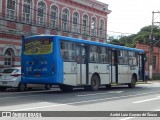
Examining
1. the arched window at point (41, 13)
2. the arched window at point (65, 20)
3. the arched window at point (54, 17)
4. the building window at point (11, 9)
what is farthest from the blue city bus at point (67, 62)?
the arched window at point (65, 20)

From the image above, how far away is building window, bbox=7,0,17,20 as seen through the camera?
3094 cm

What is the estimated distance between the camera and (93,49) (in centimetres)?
2106

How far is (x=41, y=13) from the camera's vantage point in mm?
34875

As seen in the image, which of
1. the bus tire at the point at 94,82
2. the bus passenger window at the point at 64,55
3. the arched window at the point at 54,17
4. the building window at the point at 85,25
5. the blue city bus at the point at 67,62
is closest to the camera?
the blue city bus at the point at 67,62

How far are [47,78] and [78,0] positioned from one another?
22.9m

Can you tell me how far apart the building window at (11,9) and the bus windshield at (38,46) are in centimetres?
1229

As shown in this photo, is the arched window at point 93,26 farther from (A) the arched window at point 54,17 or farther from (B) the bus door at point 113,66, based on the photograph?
(B) the bus door at point 113,66

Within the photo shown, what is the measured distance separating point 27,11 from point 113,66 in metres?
13.4

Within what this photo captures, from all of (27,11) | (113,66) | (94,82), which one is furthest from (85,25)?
(94,82)

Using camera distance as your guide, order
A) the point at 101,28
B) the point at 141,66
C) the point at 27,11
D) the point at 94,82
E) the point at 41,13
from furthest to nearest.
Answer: the point at 101,28 → the point at 41,13 → the point at 27,11 → the point at 141,66 → the point at 94,82

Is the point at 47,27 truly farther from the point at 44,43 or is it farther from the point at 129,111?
the point at 129,111

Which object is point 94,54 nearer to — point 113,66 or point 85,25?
point 113,66

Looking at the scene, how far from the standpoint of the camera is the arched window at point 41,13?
113ft

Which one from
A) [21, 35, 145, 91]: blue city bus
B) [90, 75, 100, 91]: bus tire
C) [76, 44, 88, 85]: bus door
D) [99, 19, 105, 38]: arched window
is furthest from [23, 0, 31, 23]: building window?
[76, 44, 88, 85]: bus door
